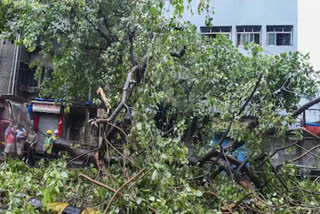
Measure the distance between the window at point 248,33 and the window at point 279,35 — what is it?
1.57 ft

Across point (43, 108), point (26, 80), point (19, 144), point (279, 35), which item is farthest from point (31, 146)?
point (279, 35)

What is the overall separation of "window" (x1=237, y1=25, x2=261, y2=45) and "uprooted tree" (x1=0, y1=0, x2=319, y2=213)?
646 centimetres

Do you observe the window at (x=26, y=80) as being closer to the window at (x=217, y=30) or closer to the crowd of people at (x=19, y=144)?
the crowd of people at (x=19, y=144)

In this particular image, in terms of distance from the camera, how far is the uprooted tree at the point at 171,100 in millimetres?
3238

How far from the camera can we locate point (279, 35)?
13.5 metres

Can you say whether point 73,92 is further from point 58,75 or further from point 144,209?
point 144,209

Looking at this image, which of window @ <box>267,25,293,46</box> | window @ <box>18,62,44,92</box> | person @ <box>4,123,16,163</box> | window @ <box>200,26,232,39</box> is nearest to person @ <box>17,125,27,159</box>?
person @ <box>4,123,16,163</box>

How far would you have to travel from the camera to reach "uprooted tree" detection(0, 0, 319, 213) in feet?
10.6

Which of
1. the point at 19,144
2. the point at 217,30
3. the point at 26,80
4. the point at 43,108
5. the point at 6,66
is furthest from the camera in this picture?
the point at 217,30

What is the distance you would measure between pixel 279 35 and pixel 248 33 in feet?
4.53

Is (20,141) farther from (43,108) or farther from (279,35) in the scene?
(279,35)

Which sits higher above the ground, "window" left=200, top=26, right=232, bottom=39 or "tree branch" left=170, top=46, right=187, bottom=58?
"window" left=200, top=26, right=232, bottom=39

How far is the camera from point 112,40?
6371 millimetres

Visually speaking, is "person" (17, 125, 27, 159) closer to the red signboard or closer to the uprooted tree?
the uprooted tree
